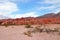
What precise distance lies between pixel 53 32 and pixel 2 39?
732cm

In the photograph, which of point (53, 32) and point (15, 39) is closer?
point (15, 39)

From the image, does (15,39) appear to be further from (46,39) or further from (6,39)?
(46,39)

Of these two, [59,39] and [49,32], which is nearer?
[59,39]

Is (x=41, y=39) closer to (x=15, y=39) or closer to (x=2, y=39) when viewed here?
(x=15, y=39)

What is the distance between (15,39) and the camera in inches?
735

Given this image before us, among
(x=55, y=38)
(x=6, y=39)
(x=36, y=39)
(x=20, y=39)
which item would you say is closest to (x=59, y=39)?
(x=55, y=38)

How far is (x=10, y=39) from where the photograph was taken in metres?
18.7

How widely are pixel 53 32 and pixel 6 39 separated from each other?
710 cm

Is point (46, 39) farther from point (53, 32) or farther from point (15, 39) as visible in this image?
point (53, 32)

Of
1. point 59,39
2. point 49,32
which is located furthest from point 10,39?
point 49,32

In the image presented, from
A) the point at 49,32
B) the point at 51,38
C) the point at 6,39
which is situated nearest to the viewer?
the point at 6,39

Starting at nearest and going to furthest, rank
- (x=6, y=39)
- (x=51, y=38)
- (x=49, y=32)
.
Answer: (x=6, y=39)
(x=51, y=38)
(x=49, y=32)

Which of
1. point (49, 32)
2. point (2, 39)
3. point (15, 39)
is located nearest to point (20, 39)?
point (15, 39)

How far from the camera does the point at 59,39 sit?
1942 centimetres
